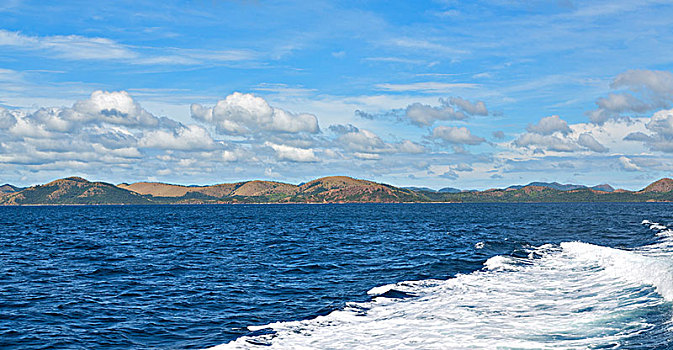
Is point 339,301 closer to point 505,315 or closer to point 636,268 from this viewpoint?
point 505,315

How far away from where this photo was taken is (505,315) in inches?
954

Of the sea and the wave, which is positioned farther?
the sea

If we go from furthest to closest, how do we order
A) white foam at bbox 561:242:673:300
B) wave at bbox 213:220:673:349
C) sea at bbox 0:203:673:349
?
white foam at bbox 561:242:673:300, sea at bbox 0:203:673:349, wave at bbox 213:220:673:349

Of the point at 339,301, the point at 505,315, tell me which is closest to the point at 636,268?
the point at 505,315

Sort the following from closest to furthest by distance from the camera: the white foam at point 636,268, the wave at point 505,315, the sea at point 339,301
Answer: the wave at point 505,315, the sea at point 339,301, the white foam at point 636,268

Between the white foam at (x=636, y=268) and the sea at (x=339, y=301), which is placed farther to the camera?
the white foam at (x=636, y=268)

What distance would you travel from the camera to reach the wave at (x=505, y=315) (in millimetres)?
19859

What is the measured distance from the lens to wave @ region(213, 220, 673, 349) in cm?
1986

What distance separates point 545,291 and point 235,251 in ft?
112

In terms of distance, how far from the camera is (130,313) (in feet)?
84.0

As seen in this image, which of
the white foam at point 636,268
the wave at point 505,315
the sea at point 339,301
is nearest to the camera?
the wave at point 505,315

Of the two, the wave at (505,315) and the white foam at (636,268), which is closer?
the wave at (505,315)

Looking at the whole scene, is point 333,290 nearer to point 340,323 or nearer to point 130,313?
point 340,323

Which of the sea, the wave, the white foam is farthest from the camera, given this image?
the white foam
